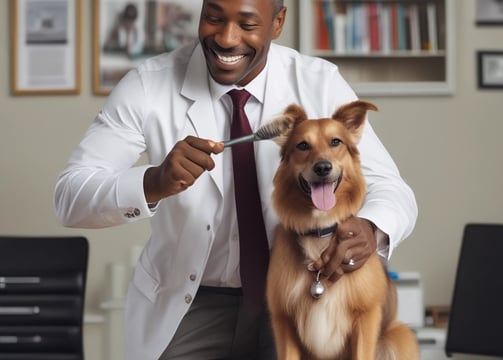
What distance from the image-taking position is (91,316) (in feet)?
11.0

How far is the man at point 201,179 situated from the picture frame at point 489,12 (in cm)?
203

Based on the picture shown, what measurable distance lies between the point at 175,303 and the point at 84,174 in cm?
29

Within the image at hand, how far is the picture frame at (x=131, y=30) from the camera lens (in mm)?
3377

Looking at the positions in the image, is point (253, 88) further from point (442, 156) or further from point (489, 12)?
point (489, 12)

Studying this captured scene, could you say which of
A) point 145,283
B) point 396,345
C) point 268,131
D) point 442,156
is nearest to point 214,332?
point 145,283

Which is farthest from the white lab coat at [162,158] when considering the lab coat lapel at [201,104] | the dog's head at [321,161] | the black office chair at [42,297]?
the black office chair at [42,297]

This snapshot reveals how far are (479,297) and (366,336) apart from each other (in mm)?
1759

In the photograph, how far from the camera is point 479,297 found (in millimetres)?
2768

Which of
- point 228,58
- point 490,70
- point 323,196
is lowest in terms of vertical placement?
point 323,196

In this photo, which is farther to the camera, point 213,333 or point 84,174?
point 213,333

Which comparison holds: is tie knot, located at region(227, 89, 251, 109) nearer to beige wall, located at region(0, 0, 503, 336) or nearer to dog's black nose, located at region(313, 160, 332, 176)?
dog's black nose, located at region(313, 160, 332, 176)

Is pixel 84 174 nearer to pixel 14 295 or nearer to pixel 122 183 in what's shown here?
pixel 122 183

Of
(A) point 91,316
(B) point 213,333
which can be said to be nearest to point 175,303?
(B) point 213,333

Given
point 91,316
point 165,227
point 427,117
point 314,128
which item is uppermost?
point 427,117
